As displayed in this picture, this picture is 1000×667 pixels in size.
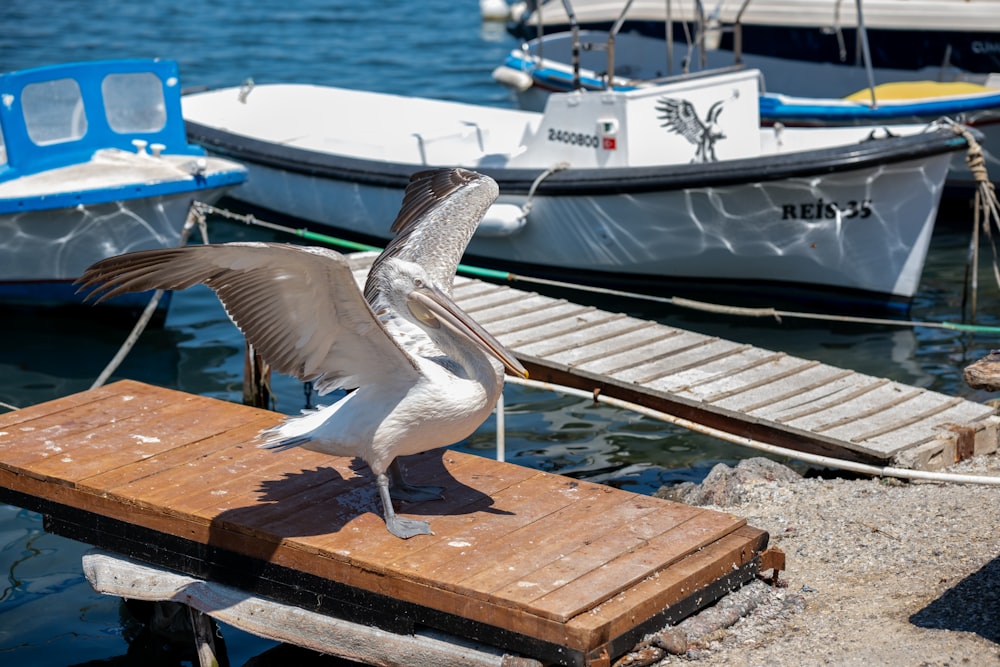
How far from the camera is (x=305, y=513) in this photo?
530cm

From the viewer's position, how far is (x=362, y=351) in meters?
5.01

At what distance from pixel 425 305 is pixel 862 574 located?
229 cm

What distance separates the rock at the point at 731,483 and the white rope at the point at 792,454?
0.13 m

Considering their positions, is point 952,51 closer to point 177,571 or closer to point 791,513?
point 791,513

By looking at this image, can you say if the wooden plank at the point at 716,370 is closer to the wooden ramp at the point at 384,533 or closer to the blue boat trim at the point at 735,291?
the wooden ramp at the point at 384,533

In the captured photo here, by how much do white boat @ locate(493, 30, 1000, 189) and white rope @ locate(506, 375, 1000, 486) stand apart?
4.42m

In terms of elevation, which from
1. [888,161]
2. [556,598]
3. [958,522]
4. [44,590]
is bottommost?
[44,590]

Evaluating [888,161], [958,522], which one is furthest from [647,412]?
[888,161]

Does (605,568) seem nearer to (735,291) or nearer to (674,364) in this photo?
(674,364)

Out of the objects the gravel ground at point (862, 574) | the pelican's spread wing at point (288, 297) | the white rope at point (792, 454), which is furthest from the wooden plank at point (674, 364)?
the pelican's spread wing at point (288, 297)

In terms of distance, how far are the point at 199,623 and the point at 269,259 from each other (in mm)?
1843

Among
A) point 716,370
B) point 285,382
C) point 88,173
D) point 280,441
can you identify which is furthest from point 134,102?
point 280,441

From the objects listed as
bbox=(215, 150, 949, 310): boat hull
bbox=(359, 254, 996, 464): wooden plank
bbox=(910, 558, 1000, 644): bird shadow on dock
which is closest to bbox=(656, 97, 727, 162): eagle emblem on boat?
bbox=(215, 150, 949, 310): boat hull

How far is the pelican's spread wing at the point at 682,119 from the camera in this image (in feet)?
35.6
